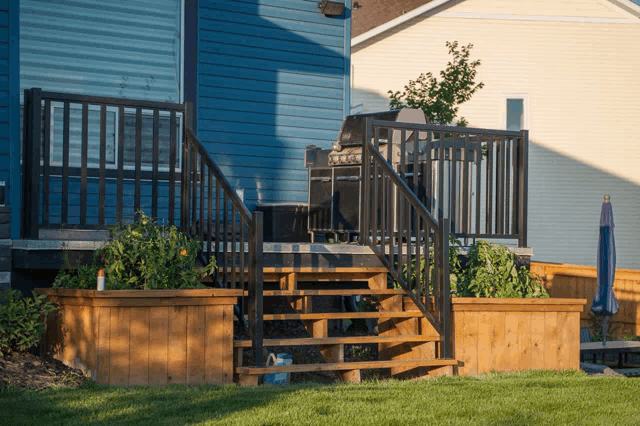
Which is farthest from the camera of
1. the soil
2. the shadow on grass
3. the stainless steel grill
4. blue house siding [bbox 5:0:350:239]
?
blue house siding [bbox 5:0:350:239]

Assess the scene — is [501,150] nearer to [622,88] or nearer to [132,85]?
[132,85]

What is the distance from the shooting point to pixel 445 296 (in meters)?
6.94

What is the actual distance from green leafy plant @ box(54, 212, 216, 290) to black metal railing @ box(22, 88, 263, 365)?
0.32 metres

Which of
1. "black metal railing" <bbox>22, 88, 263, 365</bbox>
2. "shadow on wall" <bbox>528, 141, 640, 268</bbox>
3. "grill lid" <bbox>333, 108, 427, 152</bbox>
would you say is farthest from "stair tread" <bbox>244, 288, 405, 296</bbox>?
"shadow on wall" <bbox>528, 141, 640, 268</bbox>

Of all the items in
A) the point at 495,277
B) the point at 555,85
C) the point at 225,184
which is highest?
the point at 555,85

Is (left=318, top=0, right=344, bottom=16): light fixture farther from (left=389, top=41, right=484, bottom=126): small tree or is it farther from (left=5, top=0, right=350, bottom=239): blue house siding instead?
→ (left=389, top=41, right=484, bottom=126): small tree

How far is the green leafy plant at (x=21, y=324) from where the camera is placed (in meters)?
6.30

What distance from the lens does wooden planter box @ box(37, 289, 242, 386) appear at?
6.04m

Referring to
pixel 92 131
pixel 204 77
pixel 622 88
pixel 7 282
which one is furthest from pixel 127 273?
pixel 622 88

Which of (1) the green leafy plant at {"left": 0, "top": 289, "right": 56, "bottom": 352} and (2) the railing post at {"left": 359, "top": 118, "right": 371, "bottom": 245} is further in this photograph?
(2) the railing post at {"left": 359, "top": 118, "right": 371, "bottom": 245}

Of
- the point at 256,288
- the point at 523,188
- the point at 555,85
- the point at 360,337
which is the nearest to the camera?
the point at 256,288

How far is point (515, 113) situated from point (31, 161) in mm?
16991

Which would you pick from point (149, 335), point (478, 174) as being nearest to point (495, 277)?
point (478, 174)

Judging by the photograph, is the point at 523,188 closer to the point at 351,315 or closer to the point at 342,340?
the point at 351,315
